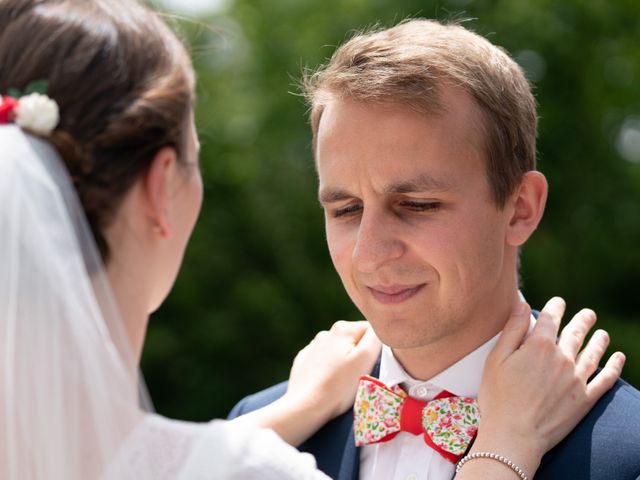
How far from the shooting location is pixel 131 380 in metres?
2.33

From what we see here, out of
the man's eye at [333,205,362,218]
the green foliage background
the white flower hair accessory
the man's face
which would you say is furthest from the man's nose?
the green foliage background

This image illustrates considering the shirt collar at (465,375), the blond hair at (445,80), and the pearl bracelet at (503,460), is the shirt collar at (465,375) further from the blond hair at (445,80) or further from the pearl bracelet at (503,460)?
the blond hair at (445,80)

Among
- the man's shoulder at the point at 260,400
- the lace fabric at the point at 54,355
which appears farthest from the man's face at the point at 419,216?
the lace fabric at the point at 54,355

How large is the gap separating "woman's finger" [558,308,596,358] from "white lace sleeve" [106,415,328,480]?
3.70 ft

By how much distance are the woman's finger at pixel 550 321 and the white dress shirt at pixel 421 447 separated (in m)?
0.19

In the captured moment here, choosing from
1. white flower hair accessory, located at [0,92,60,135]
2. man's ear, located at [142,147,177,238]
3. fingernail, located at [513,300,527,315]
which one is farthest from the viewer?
fingernail, located at [513,300,527,315]

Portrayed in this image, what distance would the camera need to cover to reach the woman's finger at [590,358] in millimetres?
3115

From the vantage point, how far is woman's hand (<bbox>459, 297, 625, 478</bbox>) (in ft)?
9.57

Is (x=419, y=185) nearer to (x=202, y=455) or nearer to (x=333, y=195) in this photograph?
(x=333, y=195)

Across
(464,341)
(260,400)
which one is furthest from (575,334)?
(260,400)

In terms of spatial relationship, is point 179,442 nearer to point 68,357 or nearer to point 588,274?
point 68,357

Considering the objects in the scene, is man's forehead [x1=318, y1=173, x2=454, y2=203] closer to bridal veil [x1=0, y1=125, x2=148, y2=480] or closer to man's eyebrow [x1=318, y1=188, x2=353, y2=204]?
man's eyebrow [x1=318, y1=188, x2=353, y2=204]

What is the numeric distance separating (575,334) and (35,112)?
189 centimetres

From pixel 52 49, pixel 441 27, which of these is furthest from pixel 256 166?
pixel 52 49
